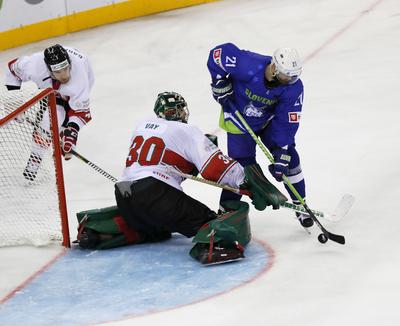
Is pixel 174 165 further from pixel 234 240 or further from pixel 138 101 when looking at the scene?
pixel 138 101

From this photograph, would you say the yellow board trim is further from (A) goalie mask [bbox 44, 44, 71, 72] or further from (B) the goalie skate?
(B) the goalie skate

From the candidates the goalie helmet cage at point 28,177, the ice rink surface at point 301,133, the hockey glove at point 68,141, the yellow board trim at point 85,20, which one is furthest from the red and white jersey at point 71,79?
the yellow board trim at point 85,20

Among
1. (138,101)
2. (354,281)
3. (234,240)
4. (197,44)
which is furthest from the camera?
(197,44)

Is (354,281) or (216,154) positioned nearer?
(354,281)

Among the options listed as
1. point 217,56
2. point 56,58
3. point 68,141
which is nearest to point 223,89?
point 217,56

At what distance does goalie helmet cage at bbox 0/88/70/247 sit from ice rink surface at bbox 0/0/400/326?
15 centimetres

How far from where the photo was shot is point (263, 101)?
4.95 m

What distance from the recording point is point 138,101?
7.93 m

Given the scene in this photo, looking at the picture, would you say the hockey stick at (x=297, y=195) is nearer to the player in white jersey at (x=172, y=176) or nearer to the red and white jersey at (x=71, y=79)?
the player in white jersey at (x=172, y=176)

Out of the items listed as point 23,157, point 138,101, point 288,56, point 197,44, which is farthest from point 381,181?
point 197,44

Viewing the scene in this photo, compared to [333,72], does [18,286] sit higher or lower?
lower

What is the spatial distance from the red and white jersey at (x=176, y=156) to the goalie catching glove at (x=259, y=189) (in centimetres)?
5

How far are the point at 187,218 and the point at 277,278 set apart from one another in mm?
538

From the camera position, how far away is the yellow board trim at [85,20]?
9562 millimetres
